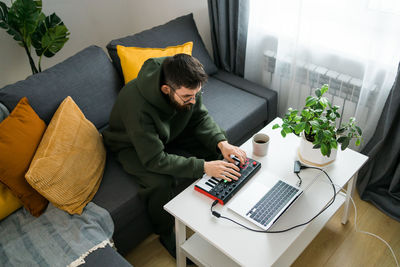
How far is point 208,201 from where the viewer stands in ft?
4.84

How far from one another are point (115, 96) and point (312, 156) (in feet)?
3.69

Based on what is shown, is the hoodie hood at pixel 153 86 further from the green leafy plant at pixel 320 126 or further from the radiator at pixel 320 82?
the radiator at pixel 320 82

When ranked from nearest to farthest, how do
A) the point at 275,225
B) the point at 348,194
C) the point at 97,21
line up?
the point at 275,225 < the point at 348,194 < the point at 97,21

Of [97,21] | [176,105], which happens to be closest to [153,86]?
[176,105]

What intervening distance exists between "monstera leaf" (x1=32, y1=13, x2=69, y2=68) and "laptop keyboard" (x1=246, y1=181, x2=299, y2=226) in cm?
183

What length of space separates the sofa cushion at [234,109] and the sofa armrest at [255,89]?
0.04m

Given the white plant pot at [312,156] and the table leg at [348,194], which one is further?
the table leg at [348,194]

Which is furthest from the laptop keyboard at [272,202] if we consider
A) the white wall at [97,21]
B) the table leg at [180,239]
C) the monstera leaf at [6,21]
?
the monstera leaf at [6,21]

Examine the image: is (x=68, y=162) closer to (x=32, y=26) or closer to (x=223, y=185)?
(x=223, y=185)

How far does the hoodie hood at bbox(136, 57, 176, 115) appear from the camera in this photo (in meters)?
1.55

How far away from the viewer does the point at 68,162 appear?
1589mm

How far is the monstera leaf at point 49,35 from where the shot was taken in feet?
8.10

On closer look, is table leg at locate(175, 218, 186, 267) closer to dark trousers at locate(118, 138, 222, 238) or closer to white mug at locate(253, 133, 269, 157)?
dark trousers at locate(118, 138, 222, 238)

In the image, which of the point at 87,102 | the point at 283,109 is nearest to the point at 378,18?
the point at 283,109
